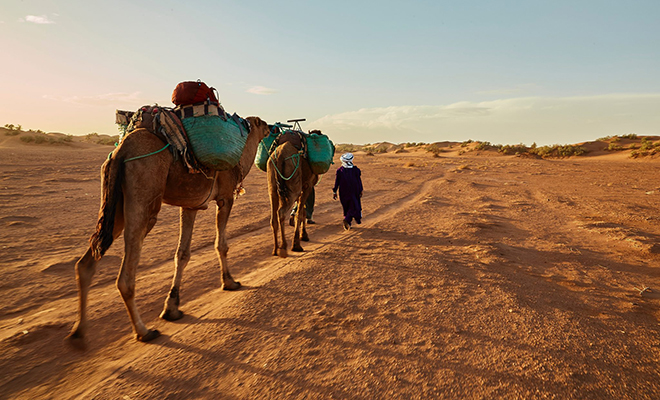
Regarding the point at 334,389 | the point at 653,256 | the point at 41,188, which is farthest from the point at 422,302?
the point at 41,188

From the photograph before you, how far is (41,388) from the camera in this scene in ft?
8.72

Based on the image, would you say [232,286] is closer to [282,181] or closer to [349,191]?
[282,181]

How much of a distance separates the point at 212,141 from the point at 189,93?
2.30 feet

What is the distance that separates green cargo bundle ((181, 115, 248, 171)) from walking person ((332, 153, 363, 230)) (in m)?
4.58

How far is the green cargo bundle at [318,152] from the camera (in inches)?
269

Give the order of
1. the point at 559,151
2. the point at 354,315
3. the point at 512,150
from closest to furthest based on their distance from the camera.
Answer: the point at 354,315
the point at 559,151
the point at 512,150

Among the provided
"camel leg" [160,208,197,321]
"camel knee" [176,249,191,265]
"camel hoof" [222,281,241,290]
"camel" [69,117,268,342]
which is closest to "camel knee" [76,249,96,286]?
"camel" [69,117,268,342]

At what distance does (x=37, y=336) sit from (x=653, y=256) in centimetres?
971

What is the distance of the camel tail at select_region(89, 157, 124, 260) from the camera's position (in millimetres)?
3088

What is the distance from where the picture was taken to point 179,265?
4.09 metres

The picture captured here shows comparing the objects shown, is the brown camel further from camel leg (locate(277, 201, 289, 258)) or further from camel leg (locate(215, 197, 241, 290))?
camel leg (locate(215, 197, 241, 290))

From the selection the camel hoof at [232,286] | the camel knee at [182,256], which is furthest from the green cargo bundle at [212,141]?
the camel hoof at [232,286]

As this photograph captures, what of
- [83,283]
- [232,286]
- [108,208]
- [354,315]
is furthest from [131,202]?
[354,315]

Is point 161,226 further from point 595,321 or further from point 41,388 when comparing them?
point 595,321
